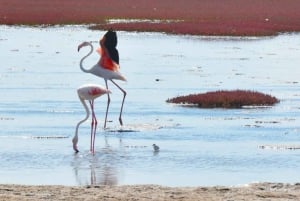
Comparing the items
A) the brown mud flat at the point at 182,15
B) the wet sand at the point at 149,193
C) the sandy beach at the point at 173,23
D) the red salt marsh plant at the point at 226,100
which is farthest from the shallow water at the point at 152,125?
the brown mud flat at the point at 182,15

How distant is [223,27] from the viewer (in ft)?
181

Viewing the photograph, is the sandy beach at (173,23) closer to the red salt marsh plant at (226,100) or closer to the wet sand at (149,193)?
the wet sand at (149,193)

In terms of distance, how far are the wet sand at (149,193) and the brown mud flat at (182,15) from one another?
134ft

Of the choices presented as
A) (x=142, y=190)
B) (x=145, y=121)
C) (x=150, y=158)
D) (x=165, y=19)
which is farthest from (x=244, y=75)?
(x=165, y=19)

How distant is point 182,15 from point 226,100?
48689 millimetres

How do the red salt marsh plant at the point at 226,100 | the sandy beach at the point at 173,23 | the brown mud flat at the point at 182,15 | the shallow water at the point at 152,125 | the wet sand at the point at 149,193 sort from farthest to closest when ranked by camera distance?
1. the brown mud flat at the point at 182,15
2. the red salt marsh plant at the point at 226,100
3. the shallow water at the point at 152,125
4. the sandy beach at the point at 173,23
5. the wet sand at the point at 149,193

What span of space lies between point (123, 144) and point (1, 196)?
17.7ft

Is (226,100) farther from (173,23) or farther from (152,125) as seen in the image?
(173,23)

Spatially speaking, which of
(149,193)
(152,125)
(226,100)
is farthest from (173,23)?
(149,193)

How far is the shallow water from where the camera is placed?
13.2 metres

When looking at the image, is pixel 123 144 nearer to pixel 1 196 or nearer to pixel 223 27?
pixel 1 196

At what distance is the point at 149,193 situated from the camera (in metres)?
11.2

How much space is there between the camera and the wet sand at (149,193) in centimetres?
1080

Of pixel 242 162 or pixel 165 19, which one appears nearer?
pixel 242 162
